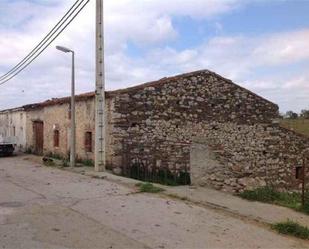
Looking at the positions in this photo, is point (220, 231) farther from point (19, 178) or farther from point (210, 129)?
point (210, 129)

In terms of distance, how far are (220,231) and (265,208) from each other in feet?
8.24

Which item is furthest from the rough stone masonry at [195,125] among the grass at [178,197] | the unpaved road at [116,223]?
the unpaved road at [116,223]

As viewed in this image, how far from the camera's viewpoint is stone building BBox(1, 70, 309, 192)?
64.5 feet

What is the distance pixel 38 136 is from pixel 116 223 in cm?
→ 2300

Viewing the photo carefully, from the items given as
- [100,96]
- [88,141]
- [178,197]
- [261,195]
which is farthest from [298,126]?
[178,197]

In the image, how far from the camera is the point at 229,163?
43.4 ft

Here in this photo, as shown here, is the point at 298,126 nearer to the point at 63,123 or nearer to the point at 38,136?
the point at 38,136

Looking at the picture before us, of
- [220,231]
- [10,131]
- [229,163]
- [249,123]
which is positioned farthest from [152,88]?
[10,131]

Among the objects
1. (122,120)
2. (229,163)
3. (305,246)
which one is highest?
(122,120)

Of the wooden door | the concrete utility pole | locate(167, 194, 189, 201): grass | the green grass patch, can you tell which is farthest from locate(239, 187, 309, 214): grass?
the wooden door

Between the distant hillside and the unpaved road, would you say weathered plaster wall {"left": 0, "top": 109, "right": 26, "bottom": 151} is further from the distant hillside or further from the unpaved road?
the unpaved road

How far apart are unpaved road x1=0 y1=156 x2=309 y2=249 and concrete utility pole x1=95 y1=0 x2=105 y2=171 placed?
193 inches

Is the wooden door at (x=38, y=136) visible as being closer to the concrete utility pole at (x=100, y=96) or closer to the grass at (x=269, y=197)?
the concrete utility pole at (x=100, y=96)

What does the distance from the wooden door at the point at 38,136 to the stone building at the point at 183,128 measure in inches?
230
